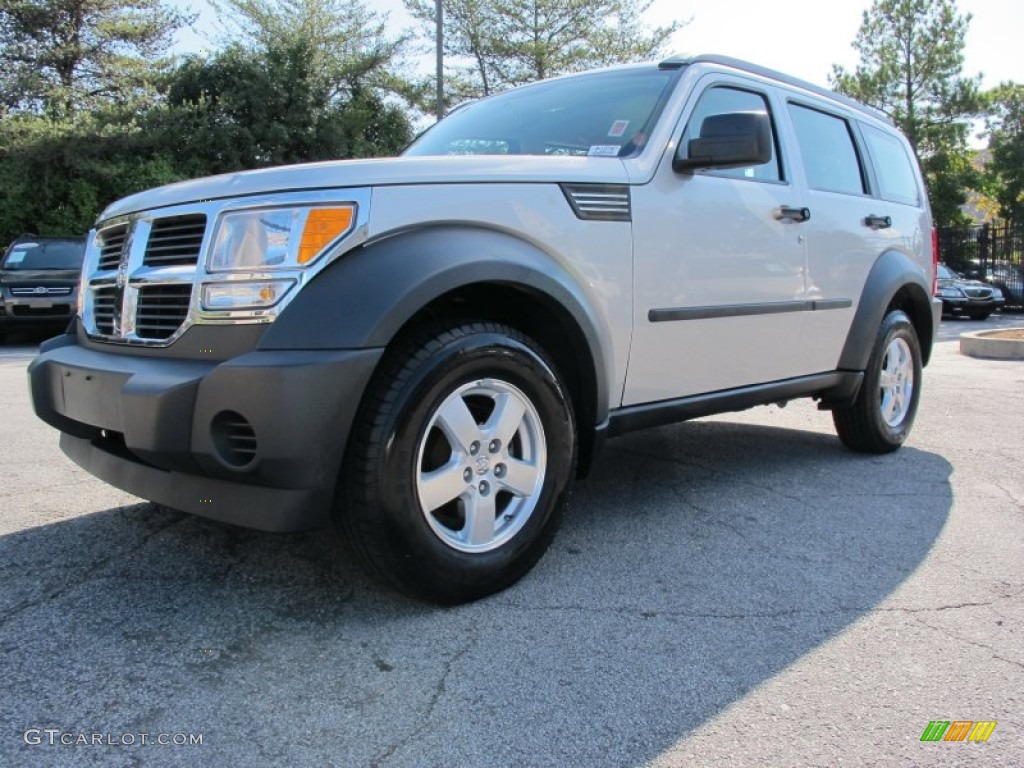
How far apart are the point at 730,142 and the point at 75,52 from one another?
25150 millimetres

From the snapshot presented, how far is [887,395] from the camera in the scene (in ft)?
15.9

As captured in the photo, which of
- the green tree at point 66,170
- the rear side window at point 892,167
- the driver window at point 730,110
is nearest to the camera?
the driver window at point 730,110

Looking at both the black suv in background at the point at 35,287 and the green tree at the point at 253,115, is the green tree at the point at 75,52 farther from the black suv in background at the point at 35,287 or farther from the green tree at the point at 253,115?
the black suv in background at the point at 35,287

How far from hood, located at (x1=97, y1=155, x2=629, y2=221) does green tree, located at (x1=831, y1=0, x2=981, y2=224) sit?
34.1 metres

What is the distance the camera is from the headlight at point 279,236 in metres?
2.29

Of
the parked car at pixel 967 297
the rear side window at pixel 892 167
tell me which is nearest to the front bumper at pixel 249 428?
the rear side window at pixel 892 167

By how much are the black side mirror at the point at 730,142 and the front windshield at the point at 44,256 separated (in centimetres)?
1225

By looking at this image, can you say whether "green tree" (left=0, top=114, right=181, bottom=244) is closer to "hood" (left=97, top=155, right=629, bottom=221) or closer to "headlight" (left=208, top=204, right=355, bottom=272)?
"hood" (left=97, top=155, right=629, bottom=221)

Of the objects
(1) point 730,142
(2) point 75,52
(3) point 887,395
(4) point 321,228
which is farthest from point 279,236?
(2) point 75,52

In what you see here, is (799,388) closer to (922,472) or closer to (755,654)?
(922,472)

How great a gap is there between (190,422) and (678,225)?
194 cm

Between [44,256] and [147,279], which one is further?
[44,256]

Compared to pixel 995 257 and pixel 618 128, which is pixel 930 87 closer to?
pixel 995 257

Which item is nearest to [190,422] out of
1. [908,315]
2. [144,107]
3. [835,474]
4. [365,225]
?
[365,225]
